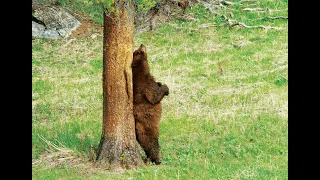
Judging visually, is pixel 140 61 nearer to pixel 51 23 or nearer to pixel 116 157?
pixel 116 157

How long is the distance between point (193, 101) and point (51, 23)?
24.0 feet

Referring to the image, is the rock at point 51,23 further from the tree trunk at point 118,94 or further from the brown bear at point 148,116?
the tree trunk at point 118,94

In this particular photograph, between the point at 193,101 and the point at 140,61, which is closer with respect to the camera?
the point at 140,61

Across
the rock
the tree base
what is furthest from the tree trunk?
the rock

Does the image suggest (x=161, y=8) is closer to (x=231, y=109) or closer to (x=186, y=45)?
(x=186, y=45)

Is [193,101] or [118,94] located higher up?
[118,94]

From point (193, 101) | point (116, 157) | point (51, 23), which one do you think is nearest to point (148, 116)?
point (116, 157)

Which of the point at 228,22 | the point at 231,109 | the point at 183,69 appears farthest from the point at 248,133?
the point at 228,22

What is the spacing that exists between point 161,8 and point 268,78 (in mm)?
6198

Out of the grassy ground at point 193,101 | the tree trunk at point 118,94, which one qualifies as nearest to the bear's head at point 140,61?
the tree trunk at point 118,94

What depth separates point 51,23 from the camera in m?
18.5

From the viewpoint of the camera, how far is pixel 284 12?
18281 millimetres

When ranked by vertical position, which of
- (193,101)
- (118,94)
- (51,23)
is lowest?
(193,101)

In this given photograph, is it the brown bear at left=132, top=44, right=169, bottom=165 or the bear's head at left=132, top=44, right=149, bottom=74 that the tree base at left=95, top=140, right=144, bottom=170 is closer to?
the brown bear at left=132, top=44, right=169, bottom=165
